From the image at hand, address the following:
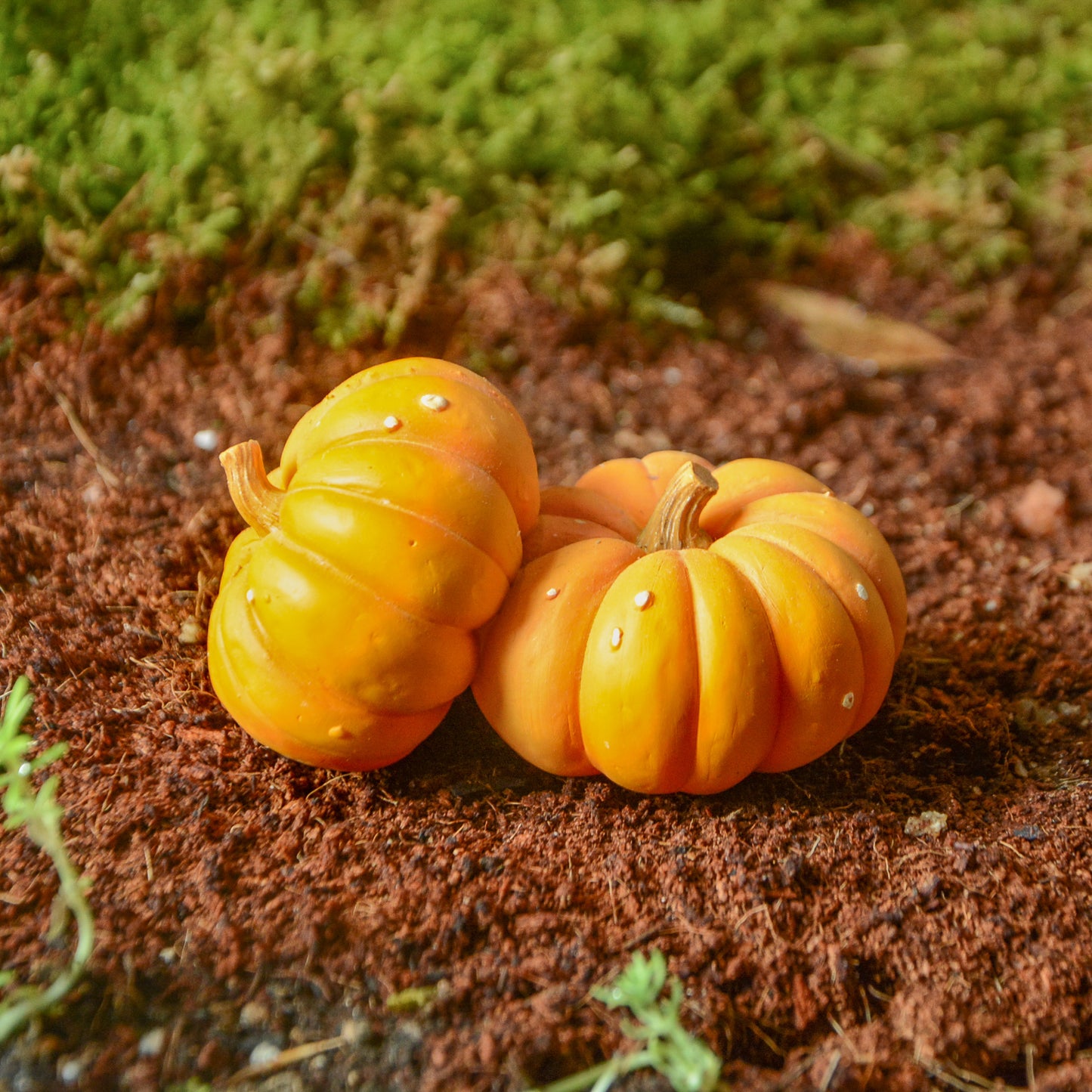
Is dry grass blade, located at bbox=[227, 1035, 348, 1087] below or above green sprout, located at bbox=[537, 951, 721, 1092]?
above

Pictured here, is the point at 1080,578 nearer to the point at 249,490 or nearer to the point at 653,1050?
the point at 653,1050

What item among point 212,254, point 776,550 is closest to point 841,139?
point 212,254

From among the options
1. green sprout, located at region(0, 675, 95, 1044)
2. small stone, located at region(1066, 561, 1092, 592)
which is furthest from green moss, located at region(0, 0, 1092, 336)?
green sprout, located at region(0, 675, 95, 1044)

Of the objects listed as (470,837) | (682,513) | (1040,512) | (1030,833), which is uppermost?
(682,513)

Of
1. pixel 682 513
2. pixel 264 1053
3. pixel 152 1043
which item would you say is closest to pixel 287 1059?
pixel 264 1053

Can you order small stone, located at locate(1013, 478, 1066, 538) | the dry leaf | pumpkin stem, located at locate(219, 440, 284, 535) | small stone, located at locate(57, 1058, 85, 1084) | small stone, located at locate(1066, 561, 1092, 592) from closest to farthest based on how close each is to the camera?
small stone, located at locate(57, 1058, 85, 1084) → pumpkin stem, located at locate(219, 440, 284, 535) → small stone, located at locate(1066, 561, 1092, 592) → small stone, located at locate(1013, 478, 1066, 538) → the dry leaf

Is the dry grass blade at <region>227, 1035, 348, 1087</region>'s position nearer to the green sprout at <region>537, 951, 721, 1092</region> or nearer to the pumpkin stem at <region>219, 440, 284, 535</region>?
the green sprout at <region>537, 951, 721, 1092</region>
